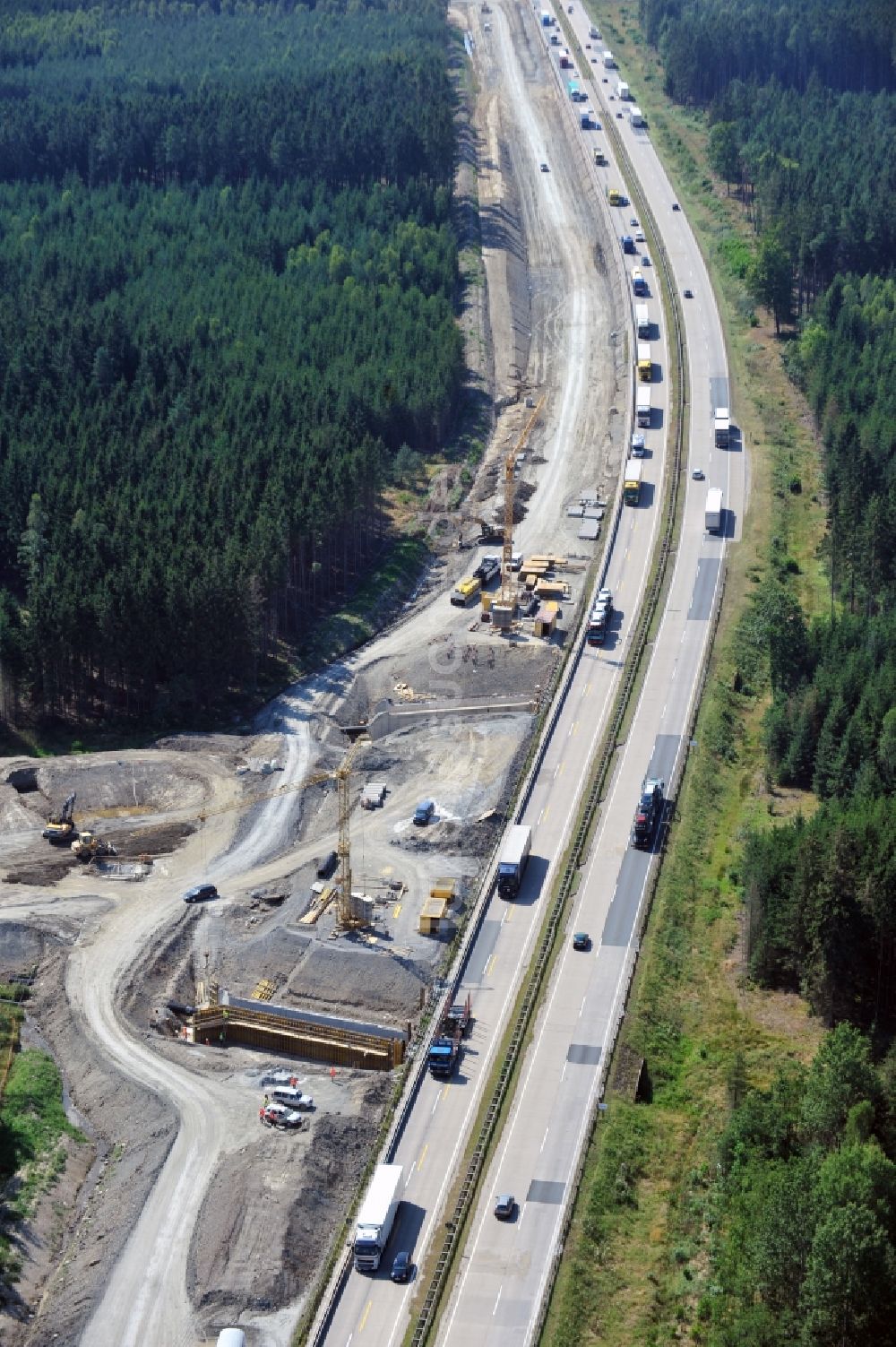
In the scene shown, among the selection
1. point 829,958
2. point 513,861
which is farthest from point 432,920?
point 829,958

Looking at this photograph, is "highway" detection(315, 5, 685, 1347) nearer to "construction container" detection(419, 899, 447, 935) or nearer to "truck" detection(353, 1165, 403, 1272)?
"truck" detection(353, 1165, 403, 1272)

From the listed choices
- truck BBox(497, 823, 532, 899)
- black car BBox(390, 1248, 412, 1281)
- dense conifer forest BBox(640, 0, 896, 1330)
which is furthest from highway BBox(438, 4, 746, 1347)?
dense conifer forest BBox(640, 0, 896, 1330)

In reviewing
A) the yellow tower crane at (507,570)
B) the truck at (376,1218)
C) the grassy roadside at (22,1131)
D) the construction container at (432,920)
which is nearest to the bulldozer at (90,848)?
the grassy roadside at (22,1131)

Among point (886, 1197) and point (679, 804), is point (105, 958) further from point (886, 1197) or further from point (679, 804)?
point (886, 1197)

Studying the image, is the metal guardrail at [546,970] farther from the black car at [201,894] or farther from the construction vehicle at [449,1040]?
the black car at [201,894]

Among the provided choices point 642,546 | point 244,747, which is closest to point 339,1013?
point 244,747

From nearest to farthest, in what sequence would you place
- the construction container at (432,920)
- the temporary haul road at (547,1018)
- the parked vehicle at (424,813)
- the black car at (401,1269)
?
the temporary haul road at (547,1018) → the black car at (401,1269) → the construction container at (432,920) → the parked vehicle at (424,813)
